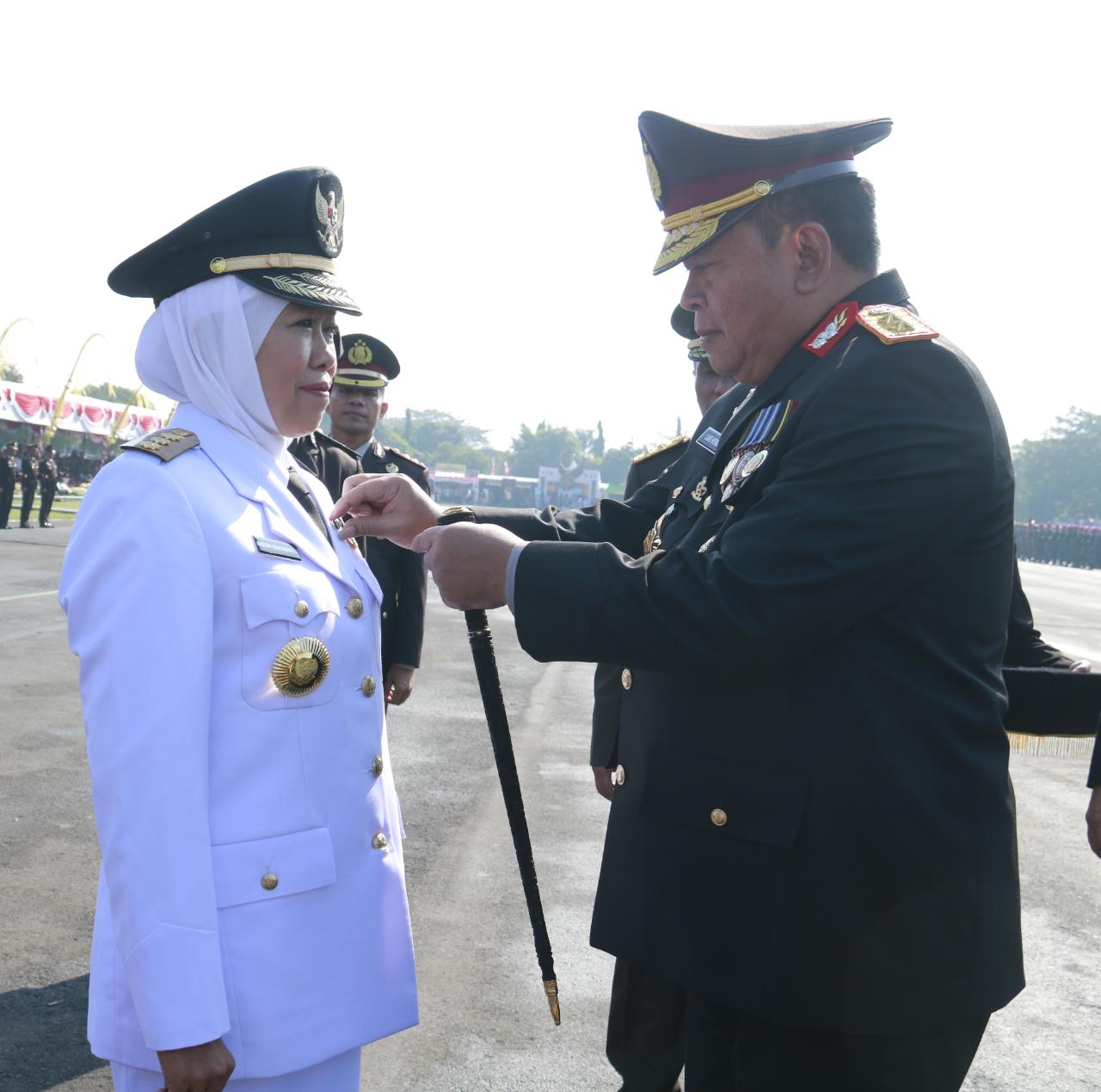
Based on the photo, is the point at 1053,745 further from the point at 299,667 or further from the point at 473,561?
the point at 299,667

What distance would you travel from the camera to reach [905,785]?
180 cm

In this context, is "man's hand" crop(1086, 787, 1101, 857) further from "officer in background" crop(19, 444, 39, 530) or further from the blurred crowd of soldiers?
the blurred crowd of soldiers

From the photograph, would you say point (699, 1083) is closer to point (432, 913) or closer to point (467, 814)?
point (432, 913)

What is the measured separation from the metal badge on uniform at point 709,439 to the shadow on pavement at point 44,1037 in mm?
2525

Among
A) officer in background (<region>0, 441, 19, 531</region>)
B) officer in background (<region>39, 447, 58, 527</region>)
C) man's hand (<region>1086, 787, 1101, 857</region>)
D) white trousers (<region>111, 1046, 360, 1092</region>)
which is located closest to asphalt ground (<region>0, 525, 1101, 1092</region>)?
white trousers (<region>111, 1046, 360, 1092</region>)

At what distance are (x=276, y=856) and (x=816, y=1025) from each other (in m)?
0.93

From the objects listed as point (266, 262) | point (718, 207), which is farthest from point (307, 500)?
point (718, 207)

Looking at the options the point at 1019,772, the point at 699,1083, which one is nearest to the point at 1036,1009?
the point at 699,1083

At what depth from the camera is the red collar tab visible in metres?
2.01

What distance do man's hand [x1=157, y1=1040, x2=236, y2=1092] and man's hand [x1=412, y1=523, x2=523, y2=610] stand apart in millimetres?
804

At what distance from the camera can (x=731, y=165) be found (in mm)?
2100

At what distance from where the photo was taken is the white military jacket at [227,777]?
171 centimetres

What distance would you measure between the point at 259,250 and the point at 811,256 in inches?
41.1

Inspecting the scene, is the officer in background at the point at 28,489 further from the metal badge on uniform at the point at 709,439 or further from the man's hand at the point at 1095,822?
the man's hand at the point at 1095,822
